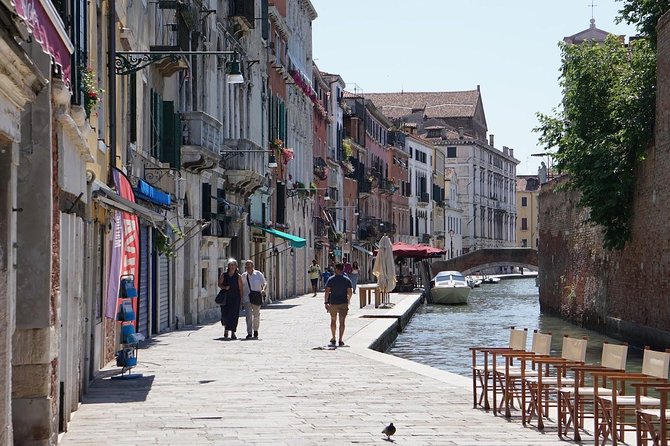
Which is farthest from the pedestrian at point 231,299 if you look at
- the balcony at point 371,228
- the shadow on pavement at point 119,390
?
A: the balcony at point 371,228

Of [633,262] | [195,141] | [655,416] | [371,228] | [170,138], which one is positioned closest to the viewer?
[655,416]

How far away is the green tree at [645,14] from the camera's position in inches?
1313

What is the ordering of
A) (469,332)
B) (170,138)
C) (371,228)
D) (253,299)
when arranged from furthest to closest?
(371,228) → (469,332) → (170,138) → (253,299)

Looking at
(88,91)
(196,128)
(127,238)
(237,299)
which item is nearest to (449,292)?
(196,128)

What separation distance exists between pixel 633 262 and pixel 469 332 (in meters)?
5.83

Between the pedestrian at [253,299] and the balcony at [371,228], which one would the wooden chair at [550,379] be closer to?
the pedestrian at [253,299]

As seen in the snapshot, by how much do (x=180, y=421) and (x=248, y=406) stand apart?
4.39 feet

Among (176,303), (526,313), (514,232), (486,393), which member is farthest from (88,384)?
(514,232)

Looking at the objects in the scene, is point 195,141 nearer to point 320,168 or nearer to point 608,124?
point 608,124

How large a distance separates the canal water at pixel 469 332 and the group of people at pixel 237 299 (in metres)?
3.38

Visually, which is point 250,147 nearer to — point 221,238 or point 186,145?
point 221,238

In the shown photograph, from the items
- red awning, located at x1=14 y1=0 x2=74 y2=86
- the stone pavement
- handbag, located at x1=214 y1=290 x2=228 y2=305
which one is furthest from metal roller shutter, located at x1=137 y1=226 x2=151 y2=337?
red awning, located at x1=14 y1=0 x2=74 y2=86

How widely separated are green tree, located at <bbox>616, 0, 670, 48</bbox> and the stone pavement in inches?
587

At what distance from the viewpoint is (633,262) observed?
32.9 m
